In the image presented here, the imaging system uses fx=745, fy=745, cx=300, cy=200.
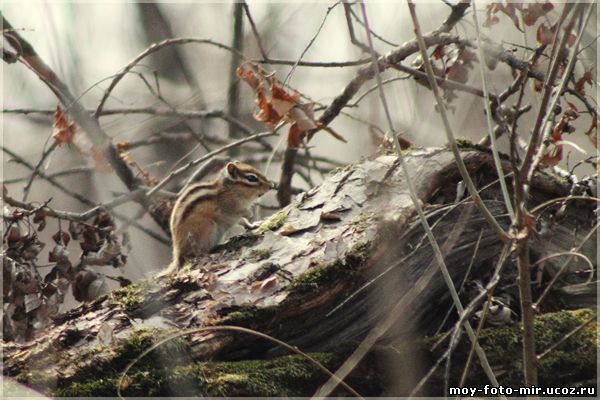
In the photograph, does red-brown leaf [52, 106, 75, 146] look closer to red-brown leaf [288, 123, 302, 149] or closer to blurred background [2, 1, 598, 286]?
blurred background [2, 1, 598, 286]

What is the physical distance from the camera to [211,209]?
5.09 m

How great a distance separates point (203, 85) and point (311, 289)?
17.0ft

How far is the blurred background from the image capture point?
5.25 m

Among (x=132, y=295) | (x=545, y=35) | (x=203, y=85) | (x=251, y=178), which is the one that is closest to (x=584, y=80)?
(x=545, y=35)

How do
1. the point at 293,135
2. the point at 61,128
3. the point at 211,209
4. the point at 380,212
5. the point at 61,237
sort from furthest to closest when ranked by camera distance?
1. the point at 211,209
2. the point at 61,128
3. the point at 61,237
4. the point at 293,135
5. the point at 380,212

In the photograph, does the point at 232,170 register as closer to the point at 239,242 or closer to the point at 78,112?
the point at 78,112

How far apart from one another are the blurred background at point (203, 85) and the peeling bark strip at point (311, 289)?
20.1 inches

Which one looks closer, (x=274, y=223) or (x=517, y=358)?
(x=517, y=358)

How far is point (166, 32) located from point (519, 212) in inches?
294

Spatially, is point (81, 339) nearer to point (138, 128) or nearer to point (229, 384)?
point (229, 384)

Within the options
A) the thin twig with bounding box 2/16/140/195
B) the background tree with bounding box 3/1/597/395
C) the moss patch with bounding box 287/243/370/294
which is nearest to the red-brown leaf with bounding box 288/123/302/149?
the background tree with bounding box 3/1/597/395

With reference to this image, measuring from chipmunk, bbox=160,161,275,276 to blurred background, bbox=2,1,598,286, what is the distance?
0.25 meters

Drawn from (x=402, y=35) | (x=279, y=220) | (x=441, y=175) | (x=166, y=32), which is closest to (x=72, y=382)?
(x=279, y=220)

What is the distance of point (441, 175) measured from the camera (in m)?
4.34
